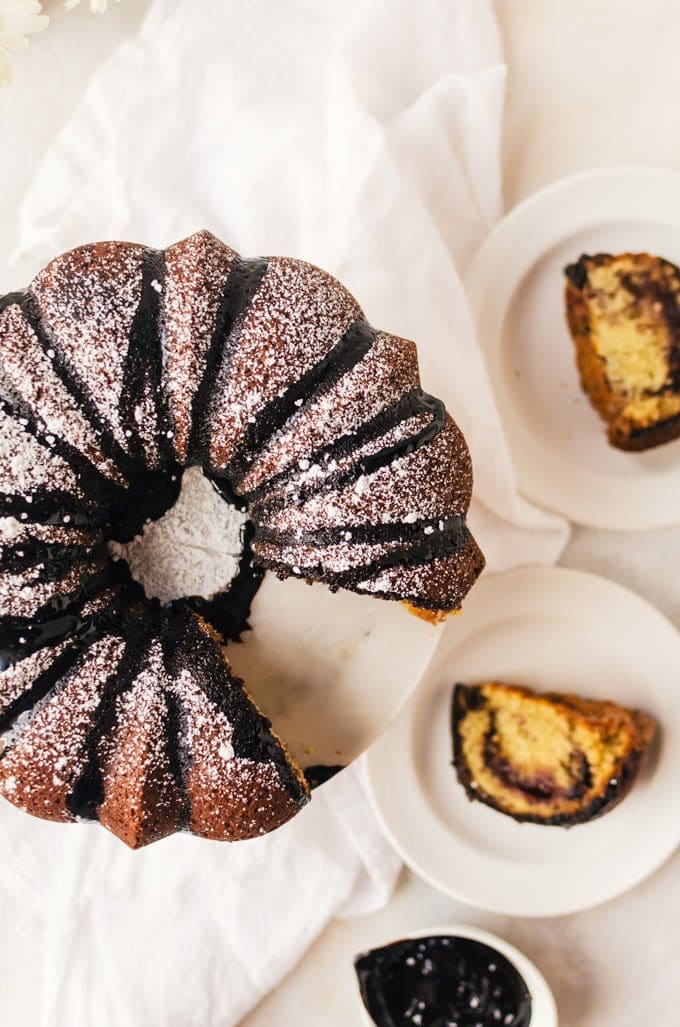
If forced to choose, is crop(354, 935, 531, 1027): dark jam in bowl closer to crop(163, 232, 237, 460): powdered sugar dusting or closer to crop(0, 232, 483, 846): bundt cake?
crop(0, 232, 483, 846): bundt cake

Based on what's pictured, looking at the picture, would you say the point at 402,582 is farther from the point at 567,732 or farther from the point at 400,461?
the point at 567,732

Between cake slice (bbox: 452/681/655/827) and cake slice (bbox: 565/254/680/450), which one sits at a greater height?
cake slice (bbox: 565/254/680/450)

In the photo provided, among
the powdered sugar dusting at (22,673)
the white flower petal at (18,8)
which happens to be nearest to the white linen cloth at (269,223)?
the white flower petal at (18,8)

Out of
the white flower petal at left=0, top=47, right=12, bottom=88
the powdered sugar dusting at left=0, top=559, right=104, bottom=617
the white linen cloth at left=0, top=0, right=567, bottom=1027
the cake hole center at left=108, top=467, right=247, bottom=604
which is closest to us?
the powdered sugar dusting at left=0, top=559, right=104, bottom=617

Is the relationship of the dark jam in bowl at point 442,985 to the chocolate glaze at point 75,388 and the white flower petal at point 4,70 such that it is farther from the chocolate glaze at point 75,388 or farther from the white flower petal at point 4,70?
the white flower petal at point 4,70

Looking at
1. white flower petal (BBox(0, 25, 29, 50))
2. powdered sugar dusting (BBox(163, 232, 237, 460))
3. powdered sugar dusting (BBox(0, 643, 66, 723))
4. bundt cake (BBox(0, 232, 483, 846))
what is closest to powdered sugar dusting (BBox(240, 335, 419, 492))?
bundt cake (BBox(0, 232, 483, 846))

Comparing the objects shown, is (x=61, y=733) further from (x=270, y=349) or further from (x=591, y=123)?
(x=591, y=123)

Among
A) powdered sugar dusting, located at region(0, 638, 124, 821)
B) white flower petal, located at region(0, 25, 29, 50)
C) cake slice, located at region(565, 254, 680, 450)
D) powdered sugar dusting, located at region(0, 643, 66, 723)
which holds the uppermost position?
white flower petal, located at region(0, 25, 29, 50)
